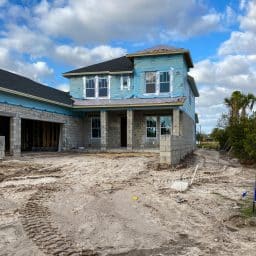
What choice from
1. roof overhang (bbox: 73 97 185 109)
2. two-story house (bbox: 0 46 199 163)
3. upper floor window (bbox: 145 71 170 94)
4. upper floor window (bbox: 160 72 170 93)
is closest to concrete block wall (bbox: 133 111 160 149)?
two-story house (bbox: 0 46 199 163)

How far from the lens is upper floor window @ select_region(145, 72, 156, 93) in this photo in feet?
75.7

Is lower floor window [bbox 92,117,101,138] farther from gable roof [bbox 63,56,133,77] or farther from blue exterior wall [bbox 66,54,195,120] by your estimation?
gable roof [bbox 63,56,133,77]

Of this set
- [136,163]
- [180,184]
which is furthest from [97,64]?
[180,184]

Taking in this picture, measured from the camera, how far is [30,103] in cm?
1884

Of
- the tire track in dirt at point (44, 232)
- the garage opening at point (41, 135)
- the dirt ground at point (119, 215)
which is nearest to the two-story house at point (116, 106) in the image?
the garage opening at point (41, 135)

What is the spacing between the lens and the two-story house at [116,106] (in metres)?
22.0

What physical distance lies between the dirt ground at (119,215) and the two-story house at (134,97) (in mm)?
10445

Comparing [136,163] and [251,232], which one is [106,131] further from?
[251,232]

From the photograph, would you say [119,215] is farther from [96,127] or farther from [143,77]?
[96,127]

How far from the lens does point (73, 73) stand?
25172mm

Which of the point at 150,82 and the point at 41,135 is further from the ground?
the point at 150,82

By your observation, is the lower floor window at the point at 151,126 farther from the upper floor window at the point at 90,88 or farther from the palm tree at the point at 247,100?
the palm tree at the point at 247,100

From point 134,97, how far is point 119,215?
16.9 meters

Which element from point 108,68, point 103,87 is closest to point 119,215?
point 103,87
